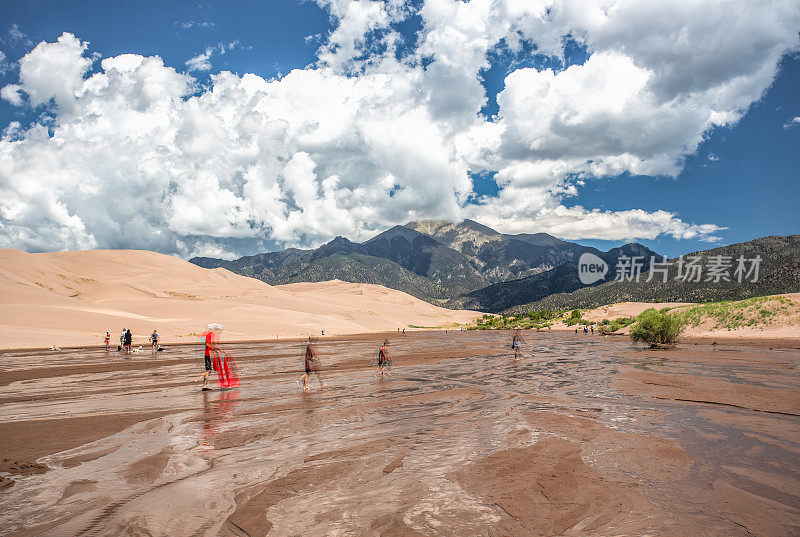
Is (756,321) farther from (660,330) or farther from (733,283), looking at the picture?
(733,283)

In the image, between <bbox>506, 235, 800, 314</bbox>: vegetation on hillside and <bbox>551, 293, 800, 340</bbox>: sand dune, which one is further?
<bbox>506, 235, 800, 314</bbox>: vegetation on hillside

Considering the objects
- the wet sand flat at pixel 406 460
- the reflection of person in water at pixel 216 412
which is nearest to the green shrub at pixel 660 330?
the wet sand flat at pixel 406 460

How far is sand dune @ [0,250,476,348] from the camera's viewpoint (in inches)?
1886

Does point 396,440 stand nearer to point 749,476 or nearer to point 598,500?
point 598,500

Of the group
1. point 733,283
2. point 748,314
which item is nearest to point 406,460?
point 748,314

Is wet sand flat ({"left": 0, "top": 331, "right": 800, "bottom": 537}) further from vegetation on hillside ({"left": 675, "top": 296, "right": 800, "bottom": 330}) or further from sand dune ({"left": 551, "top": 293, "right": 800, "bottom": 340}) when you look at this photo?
vegetation on hillside ({"left": 675, "top": 296, "right": 800, "bottom": 330})

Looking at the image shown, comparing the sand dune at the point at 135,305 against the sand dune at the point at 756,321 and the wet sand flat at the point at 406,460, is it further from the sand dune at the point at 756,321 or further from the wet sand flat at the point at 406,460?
the sand dune at the point at 756,321

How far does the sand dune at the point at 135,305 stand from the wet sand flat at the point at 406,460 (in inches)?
1517

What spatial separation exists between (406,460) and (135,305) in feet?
252

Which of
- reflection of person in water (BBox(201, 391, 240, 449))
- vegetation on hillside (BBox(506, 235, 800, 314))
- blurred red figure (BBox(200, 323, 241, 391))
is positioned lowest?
reflection of person in water (BBox(201, 391, 240, 449))

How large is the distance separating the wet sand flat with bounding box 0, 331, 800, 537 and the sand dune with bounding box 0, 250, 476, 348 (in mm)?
38544

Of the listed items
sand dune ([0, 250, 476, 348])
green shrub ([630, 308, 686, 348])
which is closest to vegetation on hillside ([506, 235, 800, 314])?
green shrub ([630, 308, 686, 348])

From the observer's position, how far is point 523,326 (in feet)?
311

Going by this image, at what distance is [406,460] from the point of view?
8.06 m
